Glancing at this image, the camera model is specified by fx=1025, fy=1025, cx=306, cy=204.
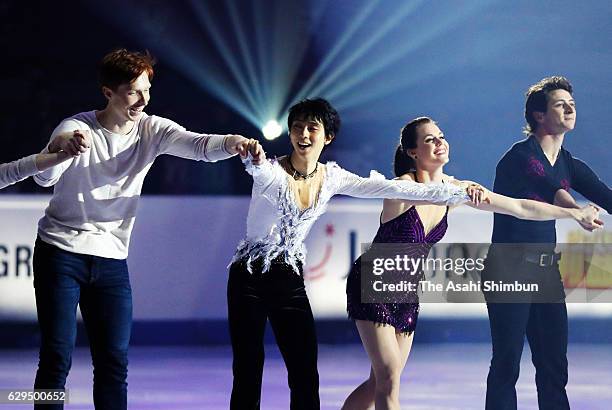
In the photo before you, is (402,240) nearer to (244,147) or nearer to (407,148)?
(407,148)

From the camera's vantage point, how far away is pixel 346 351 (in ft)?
21.4

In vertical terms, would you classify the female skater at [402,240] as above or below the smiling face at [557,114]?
below

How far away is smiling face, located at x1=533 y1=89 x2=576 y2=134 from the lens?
5.09 metres

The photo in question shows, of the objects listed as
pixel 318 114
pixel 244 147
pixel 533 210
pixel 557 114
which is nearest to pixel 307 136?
pixel 318 114

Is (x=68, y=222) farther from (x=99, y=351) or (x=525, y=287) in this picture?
(x=525, y=287)

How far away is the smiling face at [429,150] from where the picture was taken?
4.46 meters

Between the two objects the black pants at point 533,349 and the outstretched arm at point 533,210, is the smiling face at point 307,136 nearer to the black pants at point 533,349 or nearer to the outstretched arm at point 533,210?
the outstretched arm at point 533,210

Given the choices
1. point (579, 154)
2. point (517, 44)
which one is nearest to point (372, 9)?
point (517, 44)

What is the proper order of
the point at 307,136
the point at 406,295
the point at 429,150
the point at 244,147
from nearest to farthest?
the point at 244,147 < the point at 307,136 < the point at 406,295 < the point at 429,150

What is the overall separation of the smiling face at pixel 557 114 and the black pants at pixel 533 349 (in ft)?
2.96

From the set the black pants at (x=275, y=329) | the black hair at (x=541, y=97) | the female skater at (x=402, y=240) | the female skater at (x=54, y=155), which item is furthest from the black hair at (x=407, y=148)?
the female skater at (x=54, y=155)

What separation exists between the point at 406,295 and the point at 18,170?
166 centimetres

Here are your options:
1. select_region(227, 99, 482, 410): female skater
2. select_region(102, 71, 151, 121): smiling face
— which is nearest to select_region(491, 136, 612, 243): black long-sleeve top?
select_region(227, 99, 482, 410): female skater

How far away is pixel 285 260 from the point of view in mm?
3939
